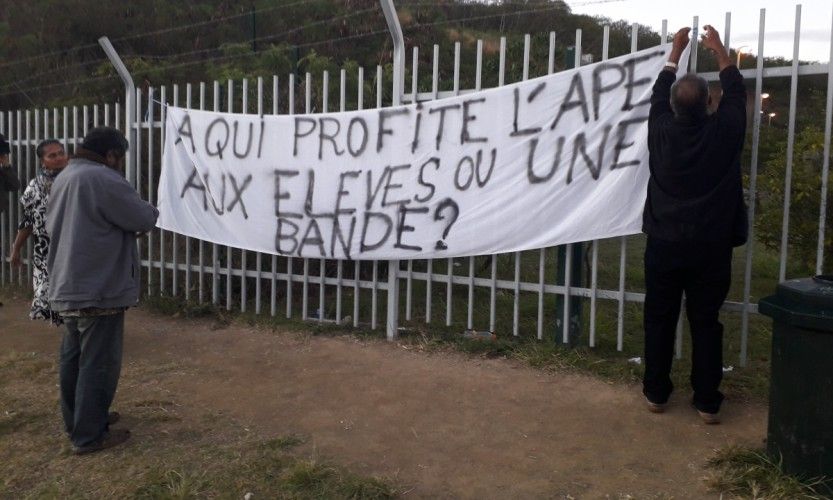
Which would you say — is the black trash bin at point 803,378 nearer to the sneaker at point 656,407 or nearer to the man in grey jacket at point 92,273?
the sneaker at point 656,407

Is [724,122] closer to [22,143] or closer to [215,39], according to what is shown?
[22,143]

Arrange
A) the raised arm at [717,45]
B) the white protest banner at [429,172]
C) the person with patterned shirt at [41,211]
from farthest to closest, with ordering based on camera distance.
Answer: the person with patterned shirt at [41,211], the white protest banner at [429,172], the raised arm at [717,45]

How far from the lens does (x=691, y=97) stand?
12.0ft

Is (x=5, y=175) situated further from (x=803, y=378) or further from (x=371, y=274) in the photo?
(x=803, y=378)

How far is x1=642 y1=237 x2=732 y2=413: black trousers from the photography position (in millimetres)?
3762

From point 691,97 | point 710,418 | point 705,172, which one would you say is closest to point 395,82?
point 691,97

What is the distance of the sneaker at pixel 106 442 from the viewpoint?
150 inches

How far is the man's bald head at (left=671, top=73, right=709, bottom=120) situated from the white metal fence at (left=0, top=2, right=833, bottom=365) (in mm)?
620

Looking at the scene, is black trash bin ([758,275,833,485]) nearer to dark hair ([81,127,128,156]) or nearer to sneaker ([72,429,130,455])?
sneaker ([72,429,130,455])

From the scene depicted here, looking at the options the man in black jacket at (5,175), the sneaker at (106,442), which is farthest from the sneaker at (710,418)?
the man in black jacket at (5,175)

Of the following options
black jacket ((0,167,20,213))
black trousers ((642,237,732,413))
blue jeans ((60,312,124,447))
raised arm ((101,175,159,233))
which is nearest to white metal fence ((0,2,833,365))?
black trousers ((642,237,732,413))

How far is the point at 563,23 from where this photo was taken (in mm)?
24359

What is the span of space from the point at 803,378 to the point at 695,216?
0.99 meters

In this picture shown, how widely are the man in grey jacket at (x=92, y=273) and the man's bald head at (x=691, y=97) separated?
9.29 ft
